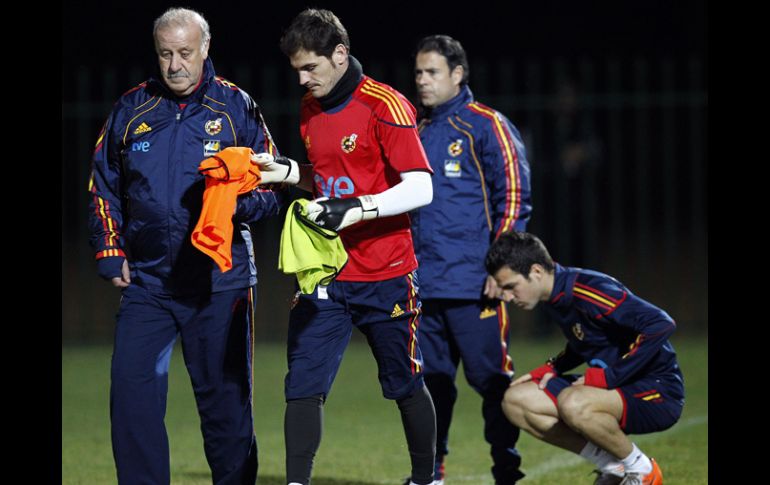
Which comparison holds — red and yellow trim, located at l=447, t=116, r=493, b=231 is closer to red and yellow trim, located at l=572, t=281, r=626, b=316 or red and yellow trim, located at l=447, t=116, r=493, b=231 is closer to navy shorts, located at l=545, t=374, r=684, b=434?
red and yellow trim, located at l=572, t=281, r=626, b=316

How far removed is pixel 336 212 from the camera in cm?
534

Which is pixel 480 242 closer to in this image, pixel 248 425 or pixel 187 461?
pixel 248 425

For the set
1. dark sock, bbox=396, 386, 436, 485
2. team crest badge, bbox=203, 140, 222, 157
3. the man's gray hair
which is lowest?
dark sock, bbox=396, 386, 436, 485

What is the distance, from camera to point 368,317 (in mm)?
5781

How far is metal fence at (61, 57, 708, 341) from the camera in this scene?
12664mm

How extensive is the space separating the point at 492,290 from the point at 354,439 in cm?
183

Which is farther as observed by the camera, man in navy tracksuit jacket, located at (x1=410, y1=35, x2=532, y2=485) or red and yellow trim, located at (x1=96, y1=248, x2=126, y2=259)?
man in navy tracksuit jacket, located at (x1=410, y1=35, x2=532, y2=485)

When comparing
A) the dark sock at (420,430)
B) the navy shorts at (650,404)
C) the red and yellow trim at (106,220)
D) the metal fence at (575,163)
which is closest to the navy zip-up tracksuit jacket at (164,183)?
the red and yellow trim at (106,220)

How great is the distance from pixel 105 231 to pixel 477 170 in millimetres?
2037

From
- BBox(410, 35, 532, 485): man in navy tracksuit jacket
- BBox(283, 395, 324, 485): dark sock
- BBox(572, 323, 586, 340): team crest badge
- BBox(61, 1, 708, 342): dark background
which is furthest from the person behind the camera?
BBox(61, 1, 708, 342): dark background

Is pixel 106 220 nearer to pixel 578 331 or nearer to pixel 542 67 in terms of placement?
pixel 578 331

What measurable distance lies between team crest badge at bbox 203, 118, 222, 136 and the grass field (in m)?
2.00

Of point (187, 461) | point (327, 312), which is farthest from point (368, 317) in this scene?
point (187, 461)

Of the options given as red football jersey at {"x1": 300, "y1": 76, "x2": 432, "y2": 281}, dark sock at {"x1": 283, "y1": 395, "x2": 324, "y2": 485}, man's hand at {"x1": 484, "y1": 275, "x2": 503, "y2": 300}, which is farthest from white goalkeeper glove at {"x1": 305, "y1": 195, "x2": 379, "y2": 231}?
man's hand at {"x1": 484, "y1": 275, "x2": 503, "y2": 300}
